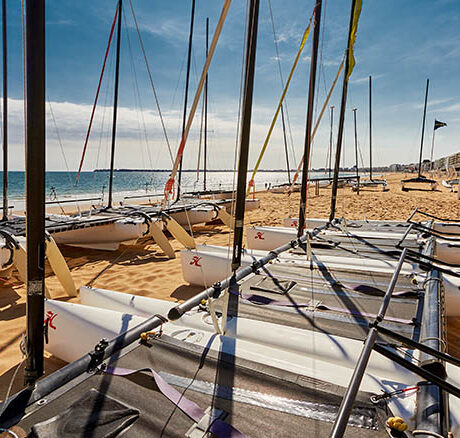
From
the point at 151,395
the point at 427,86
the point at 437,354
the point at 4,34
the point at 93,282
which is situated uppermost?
the point at 427,86

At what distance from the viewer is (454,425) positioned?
163 cm

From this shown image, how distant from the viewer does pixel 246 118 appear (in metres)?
3.66

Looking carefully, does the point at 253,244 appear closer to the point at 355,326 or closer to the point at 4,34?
the point at 355,326

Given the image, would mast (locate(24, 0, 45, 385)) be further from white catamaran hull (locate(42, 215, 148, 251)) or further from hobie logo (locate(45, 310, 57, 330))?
white catamaran hull (locate(42, 215, 148, 251))

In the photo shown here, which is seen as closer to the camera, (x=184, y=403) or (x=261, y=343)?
(x=184, y=403)

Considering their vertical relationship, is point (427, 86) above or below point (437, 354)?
above

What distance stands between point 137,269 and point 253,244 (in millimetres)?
2810

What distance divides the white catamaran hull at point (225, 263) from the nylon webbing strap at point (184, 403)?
8.93 ft

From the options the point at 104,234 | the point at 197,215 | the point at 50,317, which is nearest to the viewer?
the point at 50,317

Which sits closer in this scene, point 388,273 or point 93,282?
point 388,273

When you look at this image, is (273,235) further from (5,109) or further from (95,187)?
(95,187)

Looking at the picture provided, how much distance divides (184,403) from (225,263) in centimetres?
343

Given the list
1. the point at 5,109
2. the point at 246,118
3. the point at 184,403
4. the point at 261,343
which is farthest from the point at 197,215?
the point at 184,403

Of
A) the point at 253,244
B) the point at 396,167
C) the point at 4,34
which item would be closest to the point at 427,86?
the point at 253,244
